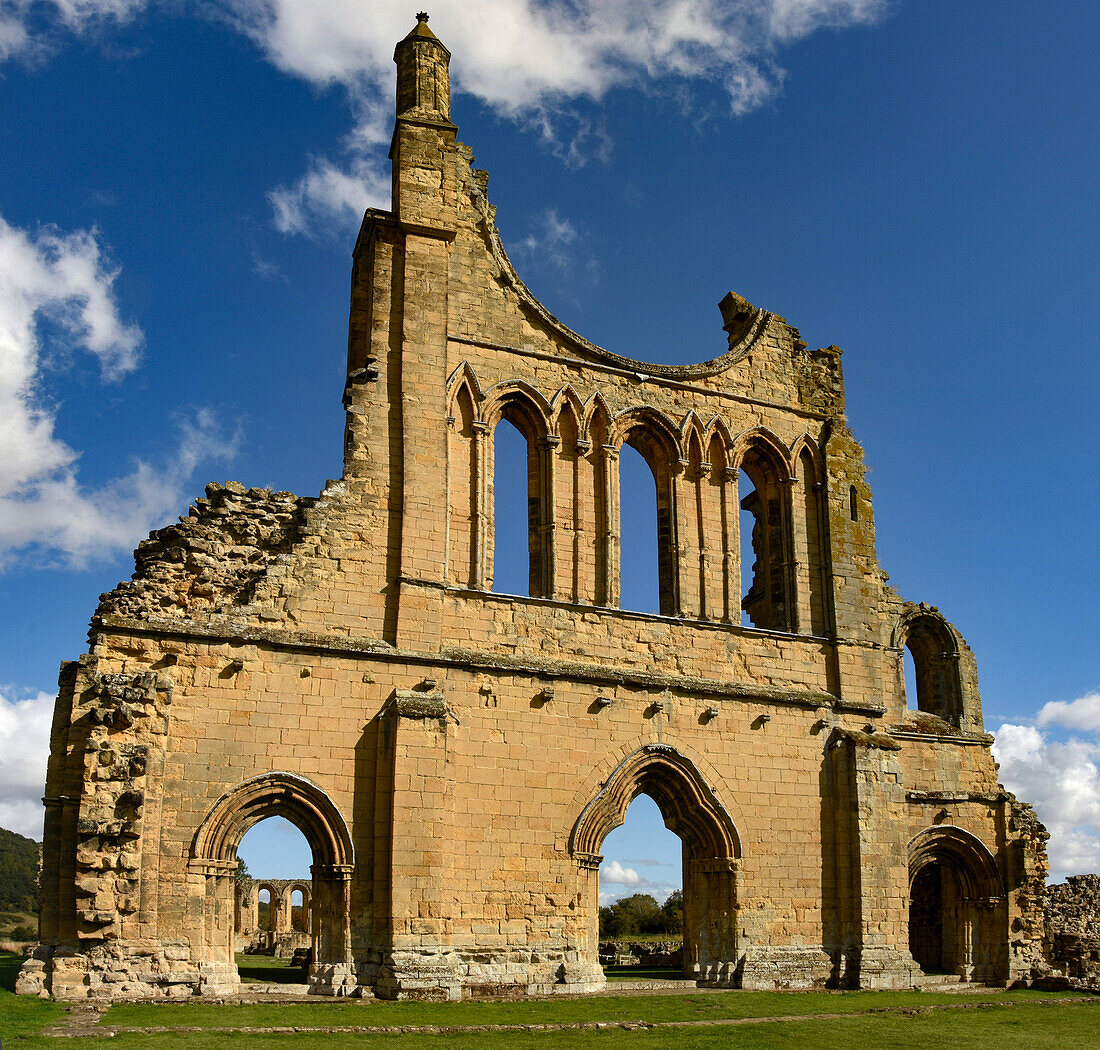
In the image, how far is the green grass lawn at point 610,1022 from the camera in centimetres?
1059

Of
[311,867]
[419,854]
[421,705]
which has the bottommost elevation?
[311,867]

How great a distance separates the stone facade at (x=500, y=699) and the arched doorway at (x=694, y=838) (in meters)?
0.05

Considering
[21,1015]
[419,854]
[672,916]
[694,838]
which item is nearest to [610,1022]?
[419,854]

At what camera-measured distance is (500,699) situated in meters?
15.8

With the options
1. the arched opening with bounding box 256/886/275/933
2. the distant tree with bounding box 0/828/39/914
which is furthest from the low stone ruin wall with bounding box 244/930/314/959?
the distant tree with bounding box 0/828/39/914

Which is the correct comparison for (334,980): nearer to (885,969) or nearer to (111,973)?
(111,973)

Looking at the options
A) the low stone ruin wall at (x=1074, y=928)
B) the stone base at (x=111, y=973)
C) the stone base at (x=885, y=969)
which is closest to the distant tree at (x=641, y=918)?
the low stone ruin wall at (x=1074, y=928)

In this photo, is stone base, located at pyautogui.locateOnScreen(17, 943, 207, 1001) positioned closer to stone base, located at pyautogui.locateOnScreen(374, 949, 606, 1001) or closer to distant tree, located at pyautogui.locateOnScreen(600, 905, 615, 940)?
stone base, located at pyautogui.locateOnScreen(374, 949, 606, 1001)

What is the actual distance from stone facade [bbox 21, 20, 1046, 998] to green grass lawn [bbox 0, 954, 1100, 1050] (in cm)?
89

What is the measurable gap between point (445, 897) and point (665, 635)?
4.97 meters

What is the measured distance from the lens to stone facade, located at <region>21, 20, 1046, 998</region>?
13912 mm

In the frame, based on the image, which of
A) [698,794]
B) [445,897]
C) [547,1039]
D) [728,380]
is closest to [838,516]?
[728,380]

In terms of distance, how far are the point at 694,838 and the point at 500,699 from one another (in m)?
3.69

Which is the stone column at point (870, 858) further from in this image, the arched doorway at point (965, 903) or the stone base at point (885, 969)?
the arched doorway at point (965, 903)
